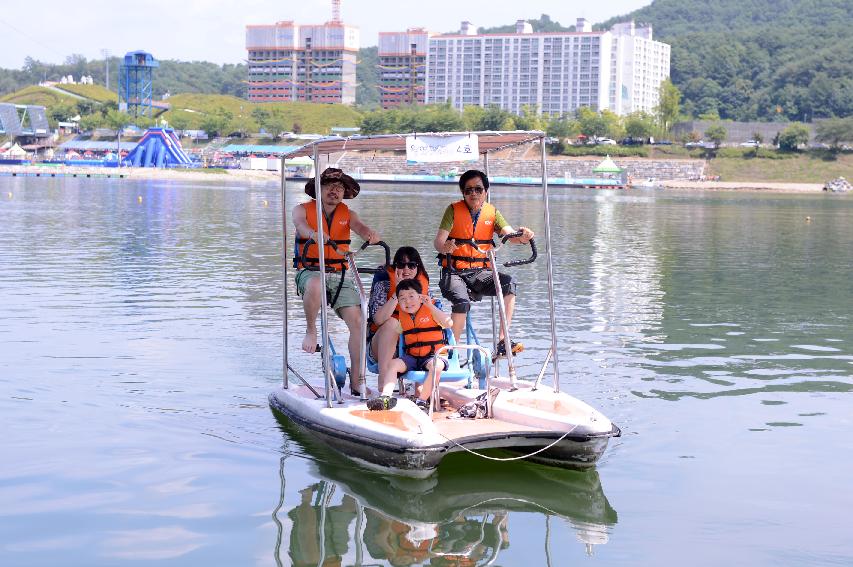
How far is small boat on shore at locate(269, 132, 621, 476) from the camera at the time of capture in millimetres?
9445

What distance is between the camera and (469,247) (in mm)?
11414

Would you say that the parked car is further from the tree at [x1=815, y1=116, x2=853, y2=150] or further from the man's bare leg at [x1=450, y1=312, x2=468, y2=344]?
the man's bare leg at [x1=450, y1=312, x2=468, y2=344]

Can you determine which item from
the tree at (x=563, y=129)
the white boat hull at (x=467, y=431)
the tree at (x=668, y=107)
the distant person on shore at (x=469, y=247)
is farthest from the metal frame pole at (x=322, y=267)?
the tree at (x=668, y=107)

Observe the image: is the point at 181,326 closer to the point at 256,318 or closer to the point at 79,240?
the point at 256,318

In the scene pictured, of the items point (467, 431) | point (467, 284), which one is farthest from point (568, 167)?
point (467, 431)

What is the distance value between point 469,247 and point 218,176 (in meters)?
122

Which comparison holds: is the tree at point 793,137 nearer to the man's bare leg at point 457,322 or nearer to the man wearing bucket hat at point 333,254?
the man's bare leg at point 457,322

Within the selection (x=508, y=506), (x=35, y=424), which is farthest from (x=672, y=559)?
(x=35, y=424)

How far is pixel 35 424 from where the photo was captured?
448 inches

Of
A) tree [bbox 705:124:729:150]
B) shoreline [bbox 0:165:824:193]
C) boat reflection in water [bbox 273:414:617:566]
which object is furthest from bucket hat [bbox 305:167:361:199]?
tree [bbox 705:124:729:150]

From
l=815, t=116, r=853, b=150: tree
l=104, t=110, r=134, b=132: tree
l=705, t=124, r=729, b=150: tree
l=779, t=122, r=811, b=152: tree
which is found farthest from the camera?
l=104, t=110, r=134, b=132: tree

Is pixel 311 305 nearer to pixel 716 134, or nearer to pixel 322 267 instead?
pixel 322 267

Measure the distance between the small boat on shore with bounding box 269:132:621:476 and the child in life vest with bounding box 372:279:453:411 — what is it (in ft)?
0.79

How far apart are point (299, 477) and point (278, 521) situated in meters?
1.13
